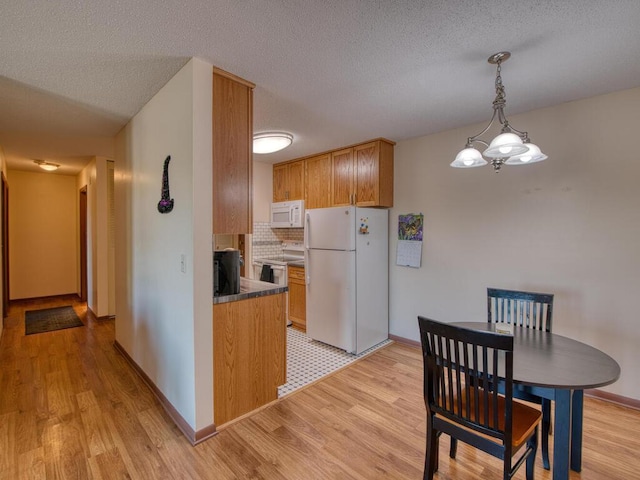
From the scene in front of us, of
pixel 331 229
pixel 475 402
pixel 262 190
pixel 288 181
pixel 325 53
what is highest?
pixel 325 53

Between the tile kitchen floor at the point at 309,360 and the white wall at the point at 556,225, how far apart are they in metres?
1.09

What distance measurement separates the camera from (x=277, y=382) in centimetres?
242

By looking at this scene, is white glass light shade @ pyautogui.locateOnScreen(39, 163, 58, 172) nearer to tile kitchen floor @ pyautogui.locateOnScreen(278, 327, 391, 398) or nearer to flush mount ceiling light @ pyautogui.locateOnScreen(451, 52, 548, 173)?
tile kitchen floor @ pyautogui.locateOnScreen(278, 327, 391, 398)

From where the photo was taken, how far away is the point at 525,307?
2164mm

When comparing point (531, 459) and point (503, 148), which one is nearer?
point (531, 459)

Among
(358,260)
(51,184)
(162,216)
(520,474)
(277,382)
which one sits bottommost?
(520,474)

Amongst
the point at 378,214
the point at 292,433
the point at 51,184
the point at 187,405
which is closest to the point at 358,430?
the point at 292,433

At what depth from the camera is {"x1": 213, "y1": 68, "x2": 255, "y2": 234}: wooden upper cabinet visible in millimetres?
2037

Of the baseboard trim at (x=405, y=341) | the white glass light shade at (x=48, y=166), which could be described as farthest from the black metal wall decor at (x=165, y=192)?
the white glass light shade at (x=48, y=166)

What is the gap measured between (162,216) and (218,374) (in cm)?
120

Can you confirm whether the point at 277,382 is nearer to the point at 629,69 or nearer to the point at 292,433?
the point at 292,433

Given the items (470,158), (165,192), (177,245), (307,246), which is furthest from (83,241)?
(470,158)

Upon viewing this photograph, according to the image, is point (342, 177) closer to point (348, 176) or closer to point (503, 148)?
point (348, 176)

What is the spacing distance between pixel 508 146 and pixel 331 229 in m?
2.04
